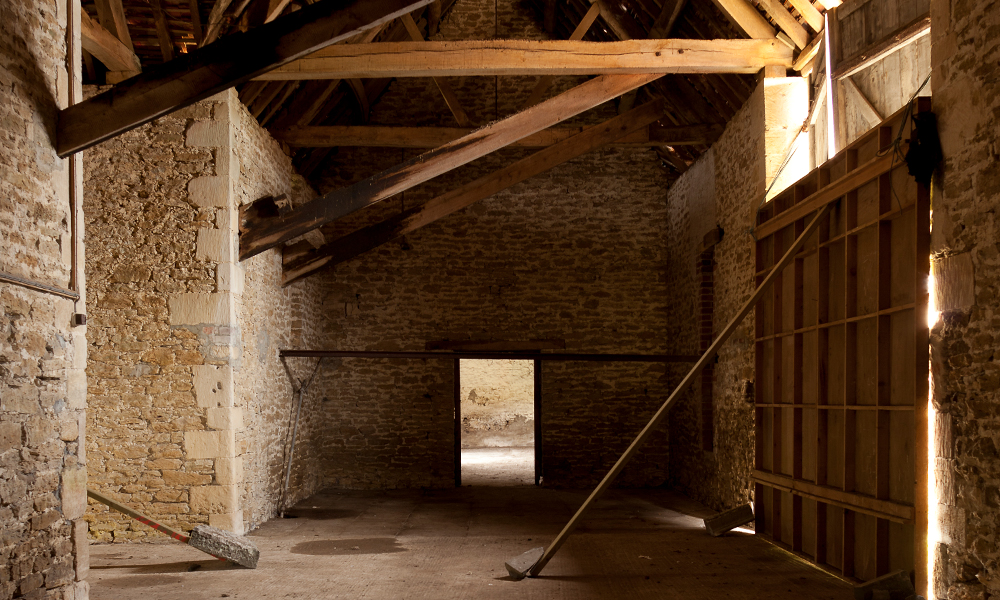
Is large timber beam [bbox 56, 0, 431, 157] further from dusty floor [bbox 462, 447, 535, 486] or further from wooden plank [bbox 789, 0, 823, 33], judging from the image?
dusty floor [bbox 462, 447, 535, 486]

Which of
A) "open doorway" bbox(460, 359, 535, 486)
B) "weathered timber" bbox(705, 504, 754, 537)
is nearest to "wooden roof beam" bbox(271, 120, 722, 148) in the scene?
"weathered timber" bbox(705, 504, 754, 537)

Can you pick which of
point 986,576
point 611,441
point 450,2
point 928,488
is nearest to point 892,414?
point 928,488

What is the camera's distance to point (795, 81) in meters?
5.11

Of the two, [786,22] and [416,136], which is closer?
[786,22]

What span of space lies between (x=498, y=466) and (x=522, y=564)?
19.7ft

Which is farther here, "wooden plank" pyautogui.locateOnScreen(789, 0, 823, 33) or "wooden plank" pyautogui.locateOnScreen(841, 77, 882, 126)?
"wooden plank" pyautogui.locateOnScreen(789, 0, 823, 33)

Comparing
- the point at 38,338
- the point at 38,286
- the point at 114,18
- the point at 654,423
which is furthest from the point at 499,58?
the point at 38,338

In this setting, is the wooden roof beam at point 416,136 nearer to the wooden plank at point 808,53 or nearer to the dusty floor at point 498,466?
the wooden plank at point 808,53

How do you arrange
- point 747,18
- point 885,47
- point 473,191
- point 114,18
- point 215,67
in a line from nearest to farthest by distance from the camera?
1. point 215,67
2. point 885,47
3. point 114,18
4. point 747,18
5. point 473,191

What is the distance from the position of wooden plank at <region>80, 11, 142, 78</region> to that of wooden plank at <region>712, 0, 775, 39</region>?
4.51 meters

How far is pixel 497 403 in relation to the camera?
1263cm

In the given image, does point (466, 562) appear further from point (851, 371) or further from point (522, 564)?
point (851, 371)

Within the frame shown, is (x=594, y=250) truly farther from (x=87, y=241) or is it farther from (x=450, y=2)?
(x=87, y=241)

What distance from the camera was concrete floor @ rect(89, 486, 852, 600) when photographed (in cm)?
375
